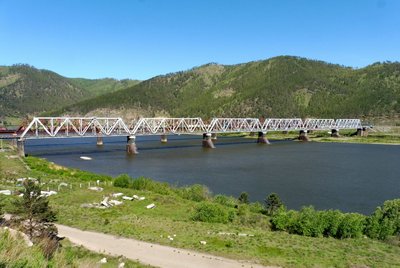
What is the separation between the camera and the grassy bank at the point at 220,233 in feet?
68.7

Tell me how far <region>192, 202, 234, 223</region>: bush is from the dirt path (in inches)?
353

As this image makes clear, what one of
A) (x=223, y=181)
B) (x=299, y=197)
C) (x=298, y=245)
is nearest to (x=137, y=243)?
(x=298, y=245)

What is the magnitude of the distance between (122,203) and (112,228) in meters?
9.83

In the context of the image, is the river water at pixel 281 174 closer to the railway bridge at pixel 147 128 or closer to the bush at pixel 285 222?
the railway bridge at pixel 147 128

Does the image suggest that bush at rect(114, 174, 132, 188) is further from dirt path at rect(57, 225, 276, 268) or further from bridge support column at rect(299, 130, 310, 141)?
bridge support column at rect(299, 130, 310, 141)

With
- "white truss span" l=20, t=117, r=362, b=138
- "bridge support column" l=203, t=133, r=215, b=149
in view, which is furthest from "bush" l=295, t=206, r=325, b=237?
"bridge support column" l=203, t=133, r=215, b=149

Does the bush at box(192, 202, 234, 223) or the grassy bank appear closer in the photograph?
the grassy bank

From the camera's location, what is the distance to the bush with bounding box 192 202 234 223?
1195 inches

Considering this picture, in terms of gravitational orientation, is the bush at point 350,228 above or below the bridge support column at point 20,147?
below

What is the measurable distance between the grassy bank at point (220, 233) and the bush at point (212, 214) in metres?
0.21

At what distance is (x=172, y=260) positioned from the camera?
19.1 m

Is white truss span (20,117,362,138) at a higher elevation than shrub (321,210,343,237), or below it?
higher

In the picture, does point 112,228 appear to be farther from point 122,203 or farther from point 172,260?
point 122,203

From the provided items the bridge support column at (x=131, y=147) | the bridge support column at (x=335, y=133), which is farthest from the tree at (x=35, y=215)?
the bridge support column at (x=335, y=133)
